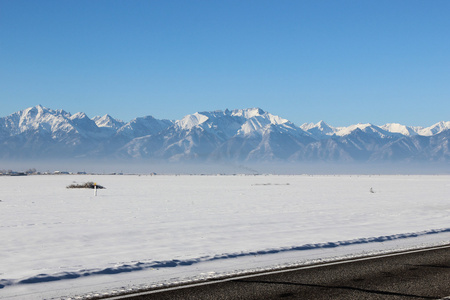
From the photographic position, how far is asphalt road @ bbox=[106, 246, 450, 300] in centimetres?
924

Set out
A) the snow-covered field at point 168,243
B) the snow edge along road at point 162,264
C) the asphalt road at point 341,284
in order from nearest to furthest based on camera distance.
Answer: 1. the asphalt road at point 341,284
2. the snow edge along road at point 162,264
3. the snow-covered field at point 168,243

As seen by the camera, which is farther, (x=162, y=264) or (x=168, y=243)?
(x=168, y=243)

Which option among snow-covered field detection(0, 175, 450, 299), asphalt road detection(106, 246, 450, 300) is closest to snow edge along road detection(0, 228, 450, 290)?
snow-covered field detection(0, 175, 450, 299)

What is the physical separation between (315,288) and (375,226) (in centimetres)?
1283

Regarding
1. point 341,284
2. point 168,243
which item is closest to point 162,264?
point 168,243

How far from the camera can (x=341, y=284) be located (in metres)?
10.1

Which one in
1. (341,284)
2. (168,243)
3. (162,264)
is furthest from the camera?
(168,243)

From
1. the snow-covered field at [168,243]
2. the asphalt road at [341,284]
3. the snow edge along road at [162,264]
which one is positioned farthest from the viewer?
the snow-covered field at [168,243]

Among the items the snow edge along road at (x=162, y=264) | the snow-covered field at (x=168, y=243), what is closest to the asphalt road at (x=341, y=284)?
the snow-covered field at (x=168, y=243)

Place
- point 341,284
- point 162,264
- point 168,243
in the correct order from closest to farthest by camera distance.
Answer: point 341,284 → point 162,264 → point 168,243

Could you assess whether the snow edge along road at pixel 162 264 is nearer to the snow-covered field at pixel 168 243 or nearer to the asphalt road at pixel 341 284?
the snow-covered field at pixel 168 243

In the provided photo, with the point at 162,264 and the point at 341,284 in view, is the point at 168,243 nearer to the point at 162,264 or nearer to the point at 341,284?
the point at 162,264

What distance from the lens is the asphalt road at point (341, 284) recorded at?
9242 mm

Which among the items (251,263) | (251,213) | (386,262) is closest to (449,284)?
(386,262)
